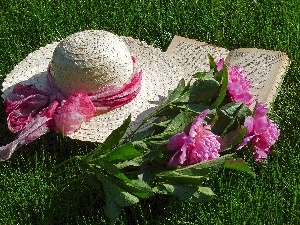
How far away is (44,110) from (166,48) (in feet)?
3.00

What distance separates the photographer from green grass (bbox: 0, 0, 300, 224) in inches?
93.3

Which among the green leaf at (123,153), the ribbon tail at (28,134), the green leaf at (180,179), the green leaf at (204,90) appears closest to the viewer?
the green leaf at (123,153)

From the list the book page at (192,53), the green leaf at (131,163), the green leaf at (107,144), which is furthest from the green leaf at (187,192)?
the book page at (192,53)

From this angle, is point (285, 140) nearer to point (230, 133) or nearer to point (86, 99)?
point (230, 133)

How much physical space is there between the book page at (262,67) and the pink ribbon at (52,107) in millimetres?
564

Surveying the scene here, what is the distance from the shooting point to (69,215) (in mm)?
2377

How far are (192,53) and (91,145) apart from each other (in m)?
0.84

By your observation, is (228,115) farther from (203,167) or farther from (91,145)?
(91,145)

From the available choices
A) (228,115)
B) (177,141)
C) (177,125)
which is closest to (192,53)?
(228,115)

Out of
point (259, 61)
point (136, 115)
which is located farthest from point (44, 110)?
point (259, 61)

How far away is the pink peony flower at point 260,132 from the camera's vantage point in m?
2.37

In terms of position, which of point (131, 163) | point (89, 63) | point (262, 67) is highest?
point (89, 63)

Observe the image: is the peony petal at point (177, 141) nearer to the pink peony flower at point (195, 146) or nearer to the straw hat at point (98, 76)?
the pink peony flower at point (195, 146)

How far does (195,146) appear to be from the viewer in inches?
87.5
